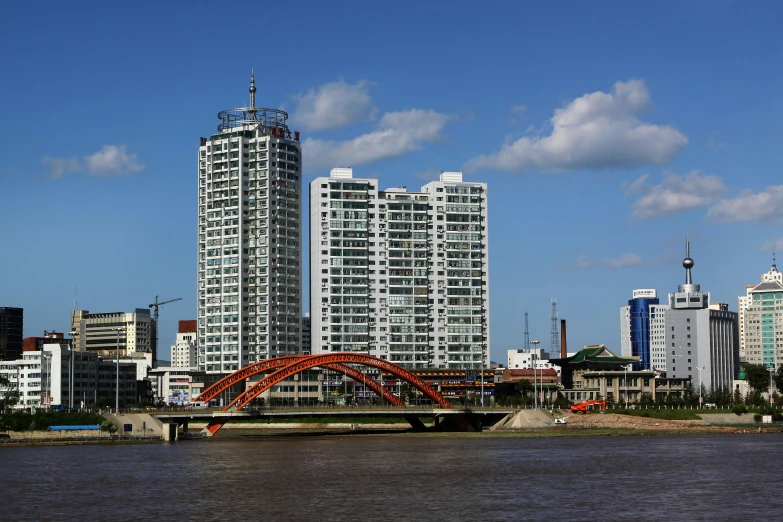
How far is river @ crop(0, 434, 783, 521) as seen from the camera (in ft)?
212

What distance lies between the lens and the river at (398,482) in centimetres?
6469

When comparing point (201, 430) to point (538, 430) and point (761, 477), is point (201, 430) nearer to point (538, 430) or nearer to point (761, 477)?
point (538, 430)

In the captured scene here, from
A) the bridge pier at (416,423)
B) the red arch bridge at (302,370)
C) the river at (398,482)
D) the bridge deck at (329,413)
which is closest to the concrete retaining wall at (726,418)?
the bridge deck at (329,413)

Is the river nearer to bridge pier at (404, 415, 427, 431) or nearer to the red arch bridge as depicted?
the red arch bridge

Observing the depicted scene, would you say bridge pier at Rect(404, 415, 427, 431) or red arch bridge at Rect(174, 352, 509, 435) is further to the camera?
bridge pier at Rect(404, 415, 427, 431)

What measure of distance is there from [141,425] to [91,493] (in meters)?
70.0

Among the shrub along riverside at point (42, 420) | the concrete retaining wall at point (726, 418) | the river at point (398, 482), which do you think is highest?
the shrub along riverside at point (42, 420)

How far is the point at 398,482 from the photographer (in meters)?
80.6

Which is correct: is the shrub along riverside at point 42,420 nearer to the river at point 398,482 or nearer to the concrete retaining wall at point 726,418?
the river at point 398,482

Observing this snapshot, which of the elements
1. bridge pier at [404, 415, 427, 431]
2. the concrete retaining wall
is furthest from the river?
the concrete retaining wall

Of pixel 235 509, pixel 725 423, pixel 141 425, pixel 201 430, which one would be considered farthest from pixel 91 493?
pixel 725 423

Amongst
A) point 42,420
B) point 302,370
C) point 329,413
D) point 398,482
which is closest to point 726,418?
point 329,413

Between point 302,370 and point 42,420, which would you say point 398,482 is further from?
point 302,370

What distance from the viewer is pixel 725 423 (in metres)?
180
